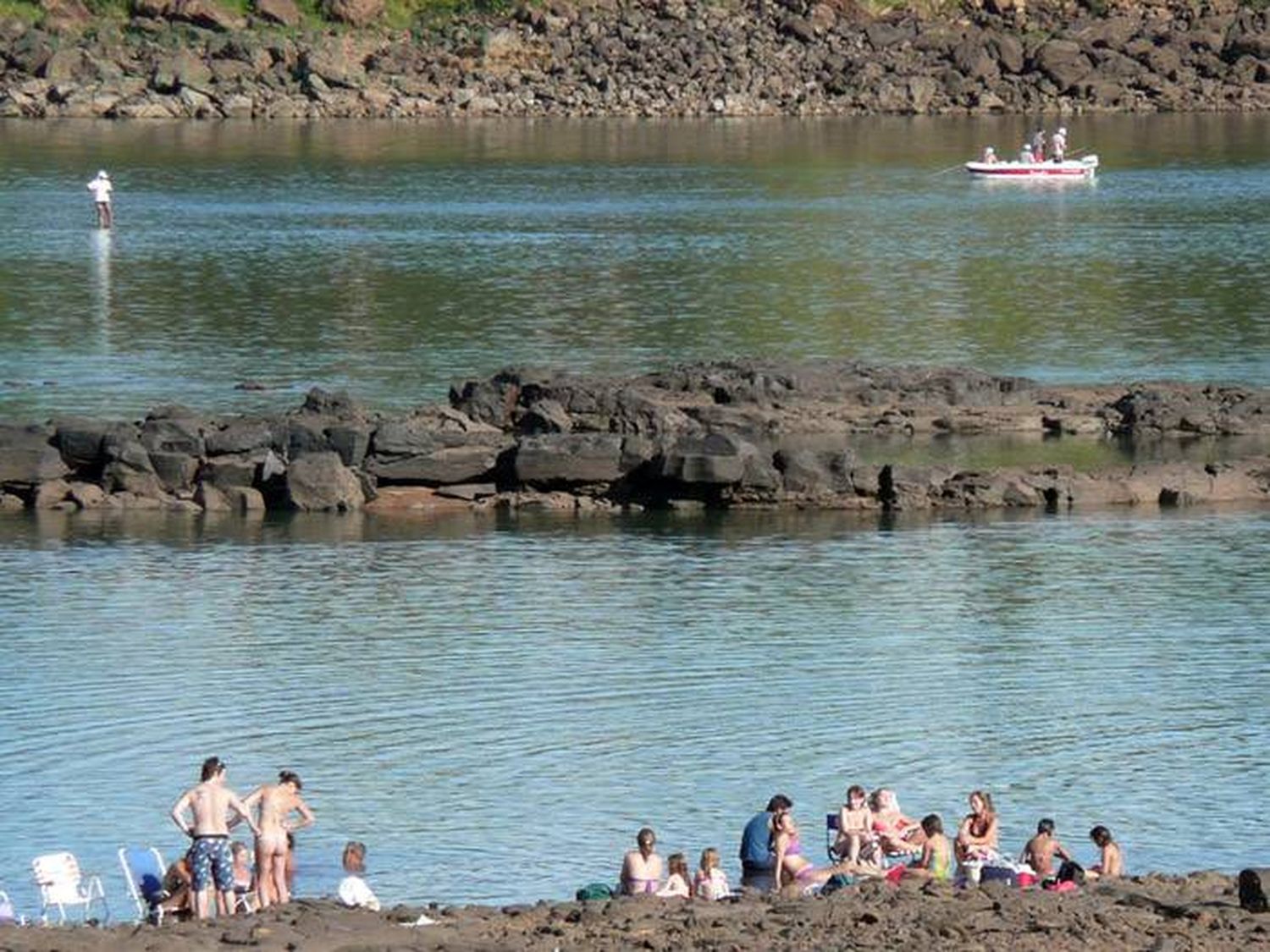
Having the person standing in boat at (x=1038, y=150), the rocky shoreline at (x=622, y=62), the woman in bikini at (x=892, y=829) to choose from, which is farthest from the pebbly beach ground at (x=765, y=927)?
the rocky shoreline at (x=622, y=62)

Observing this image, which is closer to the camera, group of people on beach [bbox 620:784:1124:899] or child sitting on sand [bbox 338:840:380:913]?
child sitting on sand [bbox 338:840:380:913]

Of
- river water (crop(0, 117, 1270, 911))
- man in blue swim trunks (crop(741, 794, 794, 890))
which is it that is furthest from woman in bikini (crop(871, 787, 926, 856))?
river water (crop(0, 117, 1270, 911))

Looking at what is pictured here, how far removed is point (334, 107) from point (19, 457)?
99092 mm

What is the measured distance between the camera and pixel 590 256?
296 ft

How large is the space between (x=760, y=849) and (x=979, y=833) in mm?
1958

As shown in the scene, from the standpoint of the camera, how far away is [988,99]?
491 ft

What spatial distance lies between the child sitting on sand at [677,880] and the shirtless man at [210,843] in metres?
3.65

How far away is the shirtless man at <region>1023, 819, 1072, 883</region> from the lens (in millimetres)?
27969

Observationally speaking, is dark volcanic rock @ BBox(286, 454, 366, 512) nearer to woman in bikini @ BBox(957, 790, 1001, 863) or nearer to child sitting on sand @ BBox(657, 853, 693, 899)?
woman in bikini @ BBox(957, 790, 1001, 863)

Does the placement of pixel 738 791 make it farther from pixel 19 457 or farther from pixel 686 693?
pixel 19 457

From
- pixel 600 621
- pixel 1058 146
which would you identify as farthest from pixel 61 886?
pixel 1058 146

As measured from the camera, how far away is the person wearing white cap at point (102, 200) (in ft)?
314

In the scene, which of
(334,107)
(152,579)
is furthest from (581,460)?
(334,107)

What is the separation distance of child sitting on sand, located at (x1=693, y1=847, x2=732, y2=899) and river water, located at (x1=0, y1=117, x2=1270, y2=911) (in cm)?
263
